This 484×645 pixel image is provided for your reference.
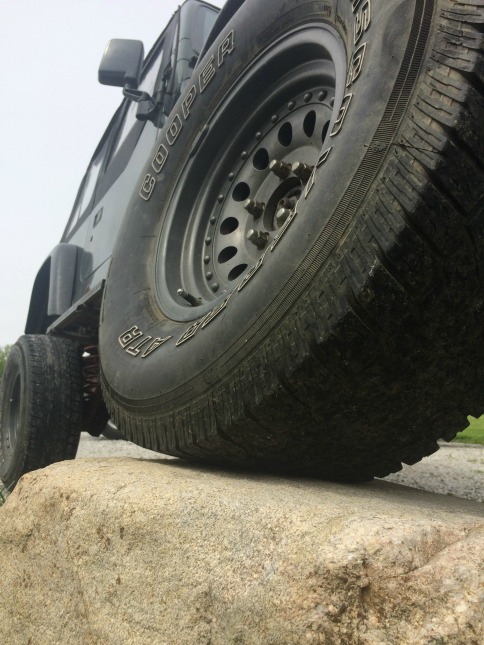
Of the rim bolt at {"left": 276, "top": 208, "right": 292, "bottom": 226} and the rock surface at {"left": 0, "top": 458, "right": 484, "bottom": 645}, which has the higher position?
the rim bolt at {"left": 276, "top": 208, "right": 292, "bottom": 226}

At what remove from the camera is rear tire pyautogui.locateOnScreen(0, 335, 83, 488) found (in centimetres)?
265

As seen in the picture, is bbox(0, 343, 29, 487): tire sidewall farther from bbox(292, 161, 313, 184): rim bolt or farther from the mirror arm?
bbox(292, 161, 313, 184): rim bolt

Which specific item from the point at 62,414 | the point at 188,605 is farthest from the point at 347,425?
the point at 62,414

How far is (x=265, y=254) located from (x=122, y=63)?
7.86 ft

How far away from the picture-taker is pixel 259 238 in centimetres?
185

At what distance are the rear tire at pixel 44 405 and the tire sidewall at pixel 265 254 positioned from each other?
65 centimetres

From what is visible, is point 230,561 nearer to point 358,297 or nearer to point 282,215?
point 358,297

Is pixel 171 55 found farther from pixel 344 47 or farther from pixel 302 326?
pixel 302 326

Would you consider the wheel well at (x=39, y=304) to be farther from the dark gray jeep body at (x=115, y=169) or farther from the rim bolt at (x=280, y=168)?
the rim bolt at (x=280, y=168)

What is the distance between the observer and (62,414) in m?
2.71

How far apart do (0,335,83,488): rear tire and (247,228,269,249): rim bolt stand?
4.16 ft

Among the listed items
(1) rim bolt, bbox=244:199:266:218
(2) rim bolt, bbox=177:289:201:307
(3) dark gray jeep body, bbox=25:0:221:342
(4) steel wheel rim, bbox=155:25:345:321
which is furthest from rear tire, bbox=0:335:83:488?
(1) rim bolt, bbox=244:199:266:218

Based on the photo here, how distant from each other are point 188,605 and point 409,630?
1.31 ft

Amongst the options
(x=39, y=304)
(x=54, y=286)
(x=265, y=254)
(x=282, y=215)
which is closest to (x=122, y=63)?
(x=54, y=286)
